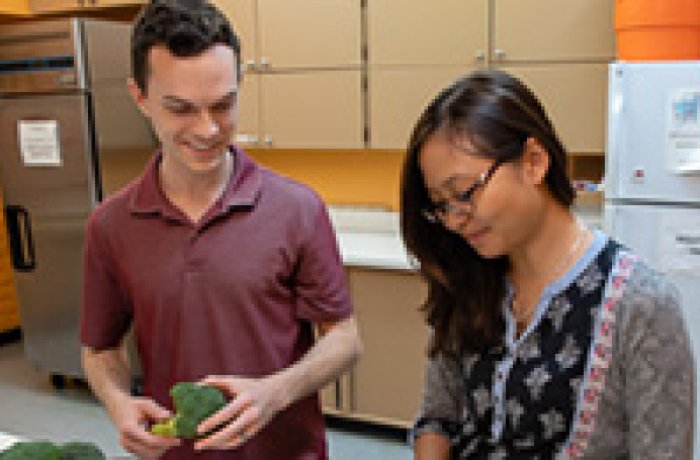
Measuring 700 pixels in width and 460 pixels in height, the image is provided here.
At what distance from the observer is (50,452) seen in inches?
40.0

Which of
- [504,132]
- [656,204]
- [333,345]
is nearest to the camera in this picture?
[504,132]

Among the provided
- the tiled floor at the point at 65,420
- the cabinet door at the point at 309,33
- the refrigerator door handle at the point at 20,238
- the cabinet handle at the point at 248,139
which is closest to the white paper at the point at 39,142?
the refrigerator door handle at the point at 20,238

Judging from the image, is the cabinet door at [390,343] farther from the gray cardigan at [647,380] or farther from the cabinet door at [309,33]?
the gray cardigan at [647,380]

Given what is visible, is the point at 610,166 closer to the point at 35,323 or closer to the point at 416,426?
the point at 416,426

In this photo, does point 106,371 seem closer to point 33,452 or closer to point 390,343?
point 33,452

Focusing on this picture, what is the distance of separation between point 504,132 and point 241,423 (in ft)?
1.97

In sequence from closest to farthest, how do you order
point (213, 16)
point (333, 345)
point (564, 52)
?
point (213, 16) → point (333, 345) → point (564, 52)

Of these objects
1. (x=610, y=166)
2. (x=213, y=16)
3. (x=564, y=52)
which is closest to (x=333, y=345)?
(x=213, y=16)

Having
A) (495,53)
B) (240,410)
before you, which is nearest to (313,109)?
(495,53)

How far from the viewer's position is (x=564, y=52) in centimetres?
269

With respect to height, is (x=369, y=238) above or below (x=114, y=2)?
below

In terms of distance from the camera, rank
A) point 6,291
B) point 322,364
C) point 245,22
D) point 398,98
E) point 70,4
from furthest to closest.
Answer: point 6,291, point 70,4, point 245,22, point 398,98, point 322,364

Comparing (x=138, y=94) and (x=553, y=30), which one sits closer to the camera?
(x=138, y=94)

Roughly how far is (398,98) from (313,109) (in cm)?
43
